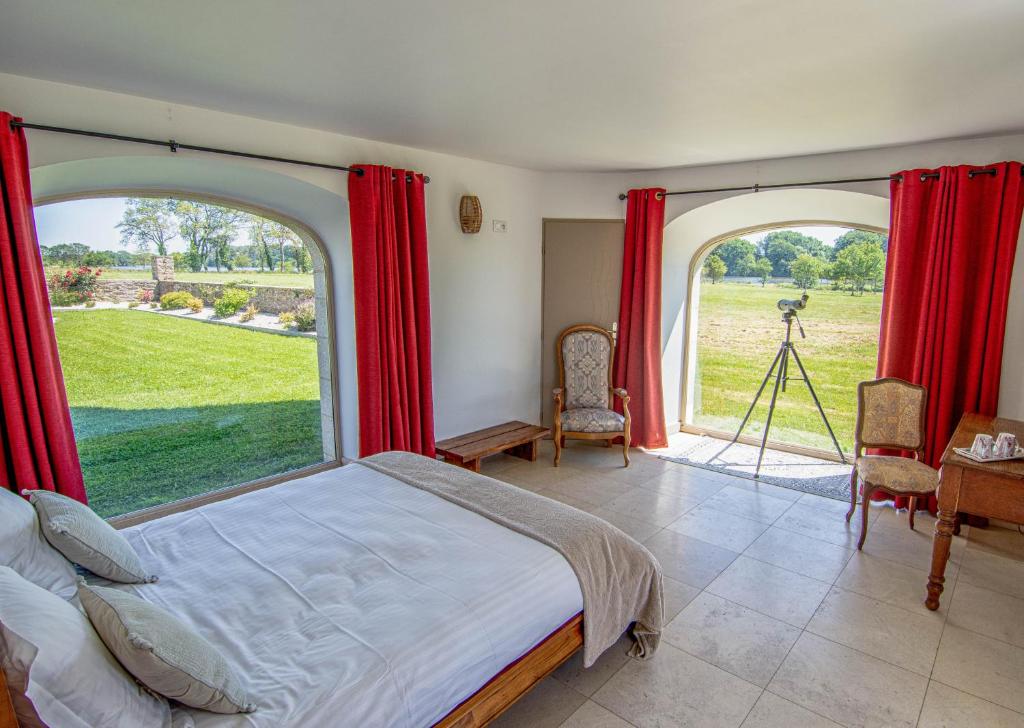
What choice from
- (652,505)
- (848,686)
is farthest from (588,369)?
(848,686)

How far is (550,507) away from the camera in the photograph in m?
2.48

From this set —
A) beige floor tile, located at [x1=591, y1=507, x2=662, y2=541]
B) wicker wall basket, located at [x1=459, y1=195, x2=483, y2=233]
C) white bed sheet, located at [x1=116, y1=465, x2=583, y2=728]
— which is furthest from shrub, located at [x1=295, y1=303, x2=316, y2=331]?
beige floor tile, located at [x1=591, y1=507, x2=662, y2=541]

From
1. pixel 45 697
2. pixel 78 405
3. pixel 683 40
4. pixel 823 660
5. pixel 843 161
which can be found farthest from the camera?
pixel 843 161

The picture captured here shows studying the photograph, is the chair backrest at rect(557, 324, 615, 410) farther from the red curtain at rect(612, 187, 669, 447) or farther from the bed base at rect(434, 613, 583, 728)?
the bed base at rect(434, 613, 583, 728)

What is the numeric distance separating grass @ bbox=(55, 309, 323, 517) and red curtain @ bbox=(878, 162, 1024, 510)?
4.32m

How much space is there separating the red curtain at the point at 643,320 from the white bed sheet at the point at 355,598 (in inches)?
115

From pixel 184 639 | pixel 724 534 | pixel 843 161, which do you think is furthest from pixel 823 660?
pixel 843 161

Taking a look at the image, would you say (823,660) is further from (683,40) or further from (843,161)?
(843,161)

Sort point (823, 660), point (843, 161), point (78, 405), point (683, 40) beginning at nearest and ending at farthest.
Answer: point (683, 40)
point (823, 660)
point (78, 405)
point (843, 161)

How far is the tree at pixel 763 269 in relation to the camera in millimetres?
5273

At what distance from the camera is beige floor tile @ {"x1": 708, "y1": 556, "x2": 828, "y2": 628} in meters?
2.66

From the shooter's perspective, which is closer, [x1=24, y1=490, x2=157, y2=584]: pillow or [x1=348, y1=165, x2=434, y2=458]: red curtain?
[x1=24, y1=490, x2=157, y2=584]: pillow

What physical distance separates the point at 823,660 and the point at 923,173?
3089 mm

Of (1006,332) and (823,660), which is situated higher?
(1006,332)
